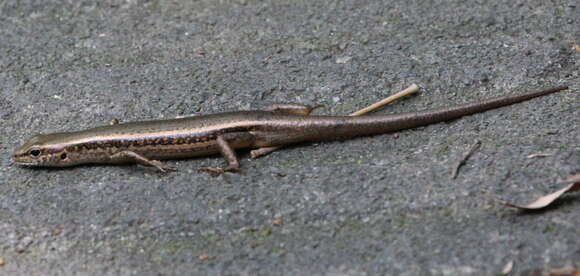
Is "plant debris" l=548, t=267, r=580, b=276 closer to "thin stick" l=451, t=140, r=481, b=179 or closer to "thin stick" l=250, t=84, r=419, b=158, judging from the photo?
"thin stick" l=451, t=140, r=481, b=179

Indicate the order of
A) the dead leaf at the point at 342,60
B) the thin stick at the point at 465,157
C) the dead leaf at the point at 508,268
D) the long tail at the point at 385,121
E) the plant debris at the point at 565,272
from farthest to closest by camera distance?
1. the dead leaf at the point at 342,60
2. the long tail at the point at 385,121
3. the thin stick at the point at 465,157
4. the dead leaf at the point at 508,268
5. the plant debris at the point at 565,272

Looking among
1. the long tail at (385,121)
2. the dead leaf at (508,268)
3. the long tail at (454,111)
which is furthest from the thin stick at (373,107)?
the dead leaf at (508,268)

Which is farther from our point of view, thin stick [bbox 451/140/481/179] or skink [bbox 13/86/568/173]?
skink [bbox 13/86/568/173]

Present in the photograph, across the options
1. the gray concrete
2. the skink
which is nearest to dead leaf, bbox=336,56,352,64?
the gray concrete

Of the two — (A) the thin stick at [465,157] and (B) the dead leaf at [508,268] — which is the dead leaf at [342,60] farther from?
(B) the dead leaf at [508,268]

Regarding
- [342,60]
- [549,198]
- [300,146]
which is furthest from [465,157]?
[342,60]

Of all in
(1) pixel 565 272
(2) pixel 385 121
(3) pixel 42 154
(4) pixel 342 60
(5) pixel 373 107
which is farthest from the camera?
(4) pixel 342 60

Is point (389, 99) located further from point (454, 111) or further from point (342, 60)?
point (342, 60)
